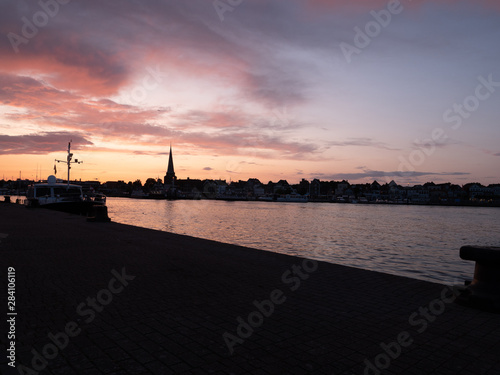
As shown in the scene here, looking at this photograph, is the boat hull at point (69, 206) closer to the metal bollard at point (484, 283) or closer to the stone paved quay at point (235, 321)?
the stone paved quay at point (235, 321)

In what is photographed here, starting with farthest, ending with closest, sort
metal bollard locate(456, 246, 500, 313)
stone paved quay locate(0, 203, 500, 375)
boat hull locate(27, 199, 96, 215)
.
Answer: boat hull locate(27, 199, 96, 215) < metal bollard locate(456, 246, 500, 313) < stone paved quay locate(0, 203, 500, 375)

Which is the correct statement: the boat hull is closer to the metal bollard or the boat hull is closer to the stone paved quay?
the stone paved quay

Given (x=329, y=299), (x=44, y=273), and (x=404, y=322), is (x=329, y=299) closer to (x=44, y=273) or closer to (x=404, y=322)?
(x=404, y=322)

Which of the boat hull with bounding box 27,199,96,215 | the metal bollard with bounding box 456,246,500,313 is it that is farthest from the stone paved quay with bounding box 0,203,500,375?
the boat hull with bounding box 27,199,96,215

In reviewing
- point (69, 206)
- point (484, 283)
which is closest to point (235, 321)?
point (484, 283)

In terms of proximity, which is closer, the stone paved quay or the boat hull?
the stone paved quay

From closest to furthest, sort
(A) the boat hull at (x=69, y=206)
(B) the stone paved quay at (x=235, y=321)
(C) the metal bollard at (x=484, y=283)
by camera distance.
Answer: (B) the stone paved quay at (x=235, y=321), (C) the metal bollard at (x=484, y=283), (A) the boat hull at (x=69, y=206)

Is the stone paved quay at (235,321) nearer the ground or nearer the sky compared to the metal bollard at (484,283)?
nearer the ground

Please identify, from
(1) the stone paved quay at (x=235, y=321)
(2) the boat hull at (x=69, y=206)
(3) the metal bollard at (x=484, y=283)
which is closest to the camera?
(1) the stone paved quay at (x=235, y=321)

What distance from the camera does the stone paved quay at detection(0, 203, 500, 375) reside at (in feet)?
13.1

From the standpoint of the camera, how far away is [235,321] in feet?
17.3

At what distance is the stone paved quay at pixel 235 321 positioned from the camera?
4.00 m

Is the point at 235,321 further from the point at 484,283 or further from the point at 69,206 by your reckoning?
the point at 69,206

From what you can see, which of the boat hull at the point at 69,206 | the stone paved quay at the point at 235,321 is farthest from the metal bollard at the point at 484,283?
the boat hull at the point at 69,206
